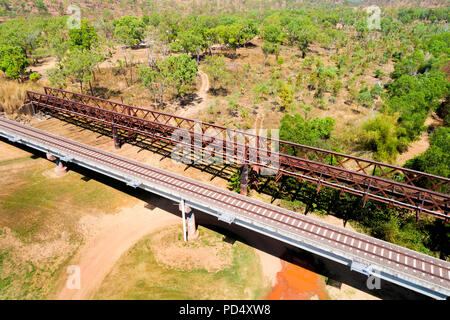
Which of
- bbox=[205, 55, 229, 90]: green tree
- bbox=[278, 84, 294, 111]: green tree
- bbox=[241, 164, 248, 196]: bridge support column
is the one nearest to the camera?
bbox=[241, 164, 248, 196]: bridge support column

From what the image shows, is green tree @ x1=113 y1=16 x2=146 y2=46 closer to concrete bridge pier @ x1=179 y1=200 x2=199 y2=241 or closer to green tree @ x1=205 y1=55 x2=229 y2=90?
green tree @ x1=205 y1=55 x2=229 y2=90

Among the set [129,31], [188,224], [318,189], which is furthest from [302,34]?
[188,224]

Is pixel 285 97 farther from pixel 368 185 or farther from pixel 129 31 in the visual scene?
pixel 129 31

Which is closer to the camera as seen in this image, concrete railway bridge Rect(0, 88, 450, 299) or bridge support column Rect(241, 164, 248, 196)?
concrete railway bridge Rect(0, 88, 450, 299)

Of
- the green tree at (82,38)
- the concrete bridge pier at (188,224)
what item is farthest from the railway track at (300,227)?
the green tree at (82,38)

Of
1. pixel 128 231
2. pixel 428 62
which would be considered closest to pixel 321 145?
pixel 128 231

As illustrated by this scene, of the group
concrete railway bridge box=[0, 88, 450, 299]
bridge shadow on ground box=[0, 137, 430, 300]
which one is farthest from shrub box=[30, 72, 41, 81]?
bridge shadow on ground box=[0, 137, 430, 300]
